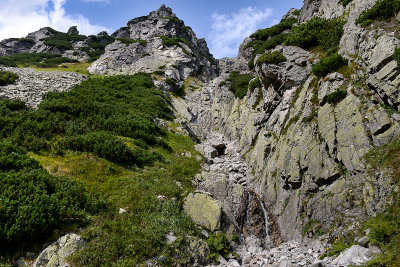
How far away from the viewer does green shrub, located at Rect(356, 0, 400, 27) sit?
50.6 ft

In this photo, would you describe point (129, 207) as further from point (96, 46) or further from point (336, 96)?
point (96, 46)

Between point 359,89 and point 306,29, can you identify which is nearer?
point 359,89

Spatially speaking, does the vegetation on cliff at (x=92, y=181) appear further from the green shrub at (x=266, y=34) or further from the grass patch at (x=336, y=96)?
the green shrub at (x=266, y=34)

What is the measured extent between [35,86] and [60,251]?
85.4 feet

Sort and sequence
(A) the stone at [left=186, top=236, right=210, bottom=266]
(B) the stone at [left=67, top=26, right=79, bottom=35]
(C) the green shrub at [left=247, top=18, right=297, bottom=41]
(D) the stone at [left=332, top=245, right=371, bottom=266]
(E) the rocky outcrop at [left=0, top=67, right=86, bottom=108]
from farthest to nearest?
(B) the stone at [left=67, top=26, right=79, bottom=35] → (C) the green shrub at [left=247, top=18, right=297, bottom=41] → (E) the rocky outcrop at [left=0, top=67, right=86, bottom=108] → (A) the stone at [left=186, top=236, right=210, bottom=266] → (D) the stone at [left=332, top=245, right=371, bottom=266]

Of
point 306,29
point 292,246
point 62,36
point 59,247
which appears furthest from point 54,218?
point 62,36

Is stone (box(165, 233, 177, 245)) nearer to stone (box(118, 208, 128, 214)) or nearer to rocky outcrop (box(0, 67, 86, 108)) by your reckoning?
stone (box(118, 208, 128, 214))

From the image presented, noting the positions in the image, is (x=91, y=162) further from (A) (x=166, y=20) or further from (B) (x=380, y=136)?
(A) (x=166, y=20)

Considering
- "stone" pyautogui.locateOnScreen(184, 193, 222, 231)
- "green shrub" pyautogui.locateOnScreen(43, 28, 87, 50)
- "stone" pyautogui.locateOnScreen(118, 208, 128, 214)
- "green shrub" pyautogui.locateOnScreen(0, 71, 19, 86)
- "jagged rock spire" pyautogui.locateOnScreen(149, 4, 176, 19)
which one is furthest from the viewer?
"jagged rock spire" pyautogui.locateOnScreen(149, 4, 176, 19)

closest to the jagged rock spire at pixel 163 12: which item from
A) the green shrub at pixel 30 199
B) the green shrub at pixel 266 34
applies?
the green shrub at pixel 266 34

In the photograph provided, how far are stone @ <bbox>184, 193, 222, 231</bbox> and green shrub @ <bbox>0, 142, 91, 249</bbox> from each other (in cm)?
620

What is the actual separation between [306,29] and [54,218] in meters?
29.2

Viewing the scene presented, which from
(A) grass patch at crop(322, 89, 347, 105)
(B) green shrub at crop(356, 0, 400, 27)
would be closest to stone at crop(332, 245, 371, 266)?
(A) grass patch at crop(322, 89, 347, 105)

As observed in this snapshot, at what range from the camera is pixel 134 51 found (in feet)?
212
